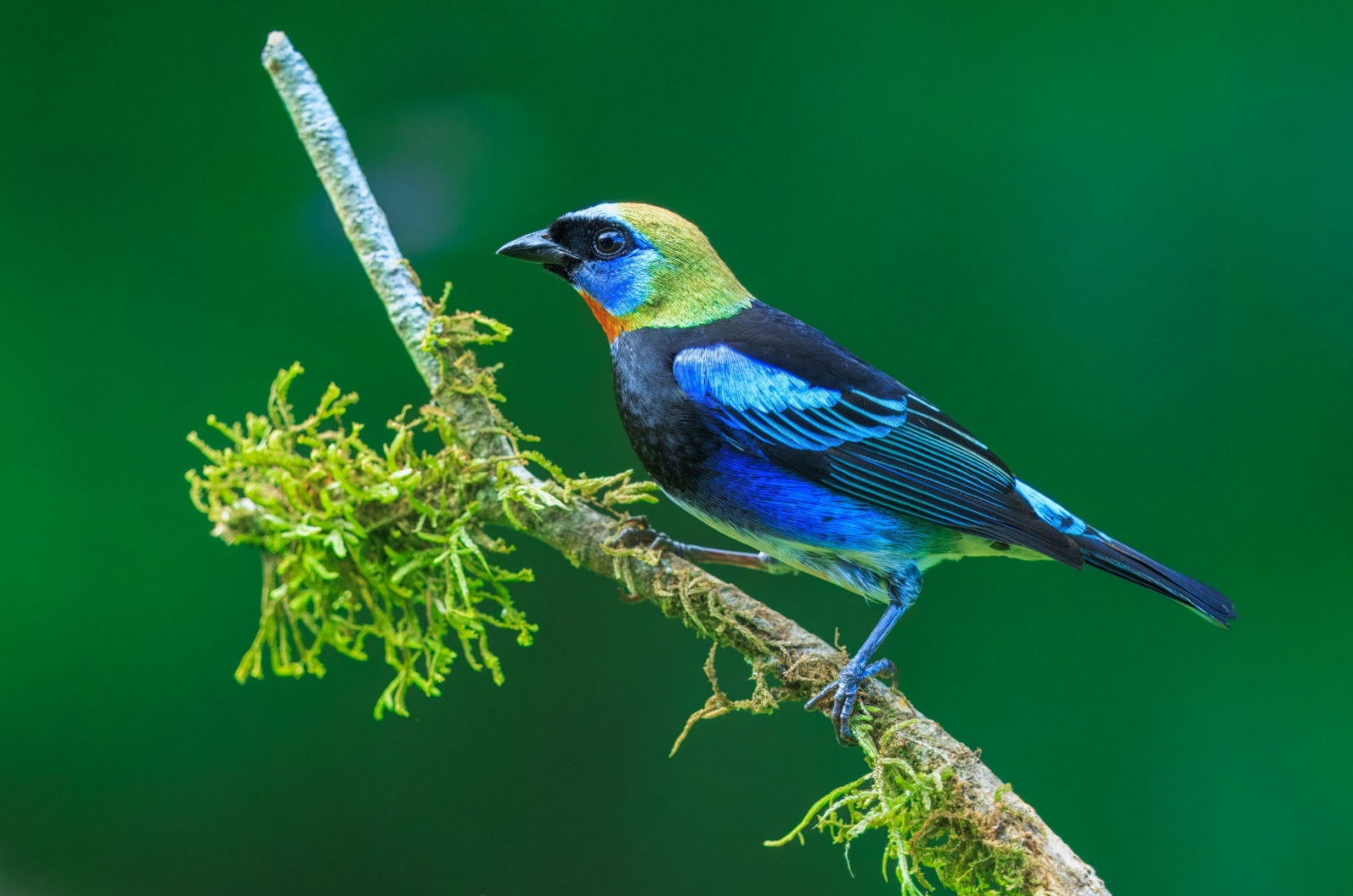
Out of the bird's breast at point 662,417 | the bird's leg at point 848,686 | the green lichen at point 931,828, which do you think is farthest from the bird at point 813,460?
the green lichen at point 931,828

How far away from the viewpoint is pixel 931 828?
1826 millimetres

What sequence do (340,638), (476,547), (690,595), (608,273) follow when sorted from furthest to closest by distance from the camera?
1. (608,273)
2. (690,595)
3. (476,547)
4. (340,638)

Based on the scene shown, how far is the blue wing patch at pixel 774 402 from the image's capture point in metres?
2.36

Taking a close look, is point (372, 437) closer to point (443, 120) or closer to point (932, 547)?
point (443, 120)

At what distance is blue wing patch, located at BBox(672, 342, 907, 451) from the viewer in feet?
7.75

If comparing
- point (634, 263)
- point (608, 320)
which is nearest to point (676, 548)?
point (608, 320)

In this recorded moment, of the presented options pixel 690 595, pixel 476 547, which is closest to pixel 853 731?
pixel 690 595

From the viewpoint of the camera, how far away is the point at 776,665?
213 centimetres

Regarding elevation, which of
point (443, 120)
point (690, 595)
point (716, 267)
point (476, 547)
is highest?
point (443, 120)

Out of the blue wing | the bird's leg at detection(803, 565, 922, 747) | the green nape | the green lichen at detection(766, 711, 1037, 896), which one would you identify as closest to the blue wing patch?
the blue wing

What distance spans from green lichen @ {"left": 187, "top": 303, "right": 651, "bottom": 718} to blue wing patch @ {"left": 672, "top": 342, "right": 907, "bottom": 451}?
264mm

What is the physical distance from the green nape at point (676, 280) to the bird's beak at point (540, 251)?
17cm

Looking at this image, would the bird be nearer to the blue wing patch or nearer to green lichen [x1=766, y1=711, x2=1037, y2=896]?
the blue wing patch

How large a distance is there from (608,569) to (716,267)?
2.64ft
